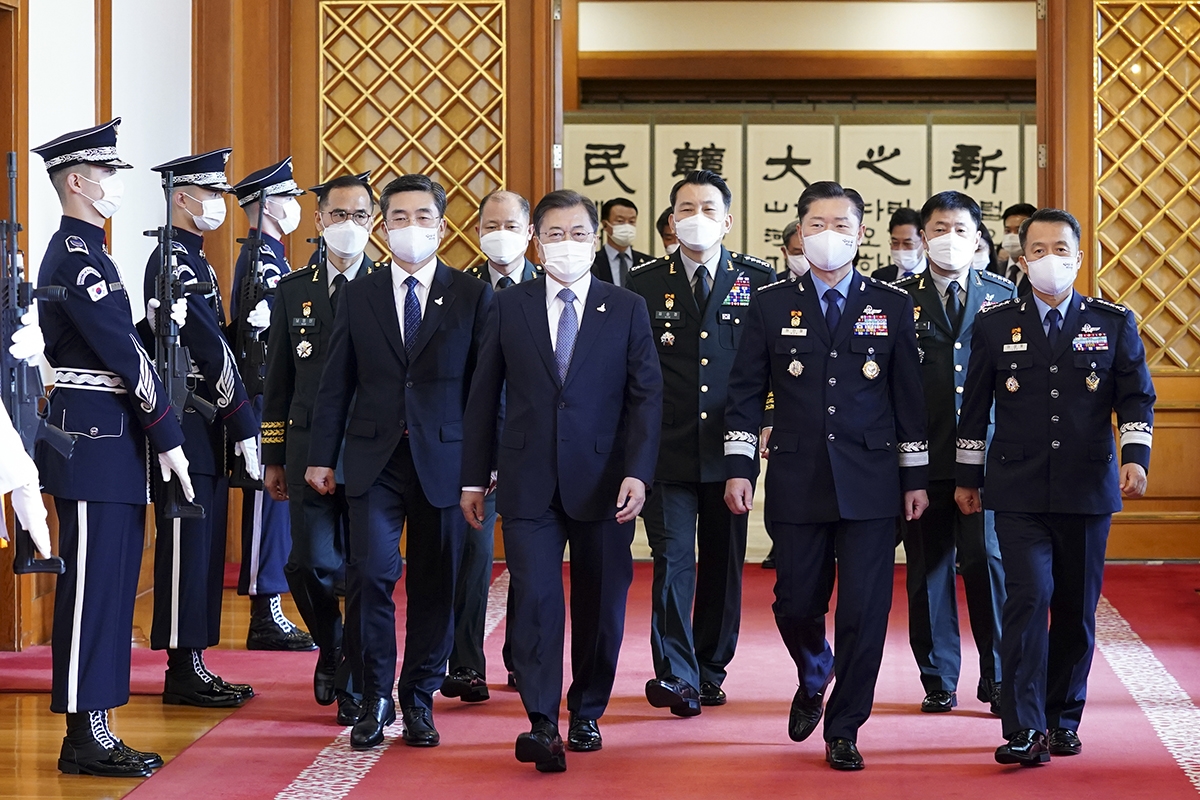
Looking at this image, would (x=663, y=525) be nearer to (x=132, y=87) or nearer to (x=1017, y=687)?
(x=1017, y=687)

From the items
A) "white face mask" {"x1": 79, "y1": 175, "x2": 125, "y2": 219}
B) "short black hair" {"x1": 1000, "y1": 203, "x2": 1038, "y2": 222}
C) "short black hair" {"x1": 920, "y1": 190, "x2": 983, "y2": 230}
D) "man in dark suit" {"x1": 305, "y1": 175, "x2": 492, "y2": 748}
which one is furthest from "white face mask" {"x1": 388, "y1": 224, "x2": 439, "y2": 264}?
"short black hair" {"x1": 1000, "y1": 203, "x2": 1038, "y2": 222}

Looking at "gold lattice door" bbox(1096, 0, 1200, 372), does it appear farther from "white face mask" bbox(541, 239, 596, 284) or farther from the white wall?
the white wall

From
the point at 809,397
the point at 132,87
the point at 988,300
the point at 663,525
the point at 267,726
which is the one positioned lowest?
the point at 267,726

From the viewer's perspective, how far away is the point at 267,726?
361cm

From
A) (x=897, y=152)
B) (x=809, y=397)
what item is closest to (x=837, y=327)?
(x=809, y=397)

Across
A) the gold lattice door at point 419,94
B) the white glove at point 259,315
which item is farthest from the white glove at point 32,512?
the gold lattice door at point 419,94

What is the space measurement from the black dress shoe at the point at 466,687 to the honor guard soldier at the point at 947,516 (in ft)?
3.82

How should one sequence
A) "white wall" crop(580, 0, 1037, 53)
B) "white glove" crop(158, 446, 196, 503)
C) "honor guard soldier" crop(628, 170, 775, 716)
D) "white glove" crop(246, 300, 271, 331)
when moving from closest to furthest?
"white glove" crop(158, 446, 196, 503) → "honor guard soldier" crop(628, 170, 775, 716) → "white glove" crop(246, 300, 271, 331) → "white wall" crop(580, 0, 1037, 53)

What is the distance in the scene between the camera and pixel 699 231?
12.5 ft

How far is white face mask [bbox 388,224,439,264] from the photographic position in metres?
3.40

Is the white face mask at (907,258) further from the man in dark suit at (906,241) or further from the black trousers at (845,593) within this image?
the black trousers at (845,593)

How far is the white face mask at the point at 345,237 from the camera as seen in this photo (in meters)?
3.81

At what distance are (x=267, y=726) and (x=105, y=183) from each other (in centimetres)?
138

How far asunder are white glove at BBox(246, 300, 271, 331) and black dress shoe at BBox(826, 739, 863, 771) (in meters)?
2.11
